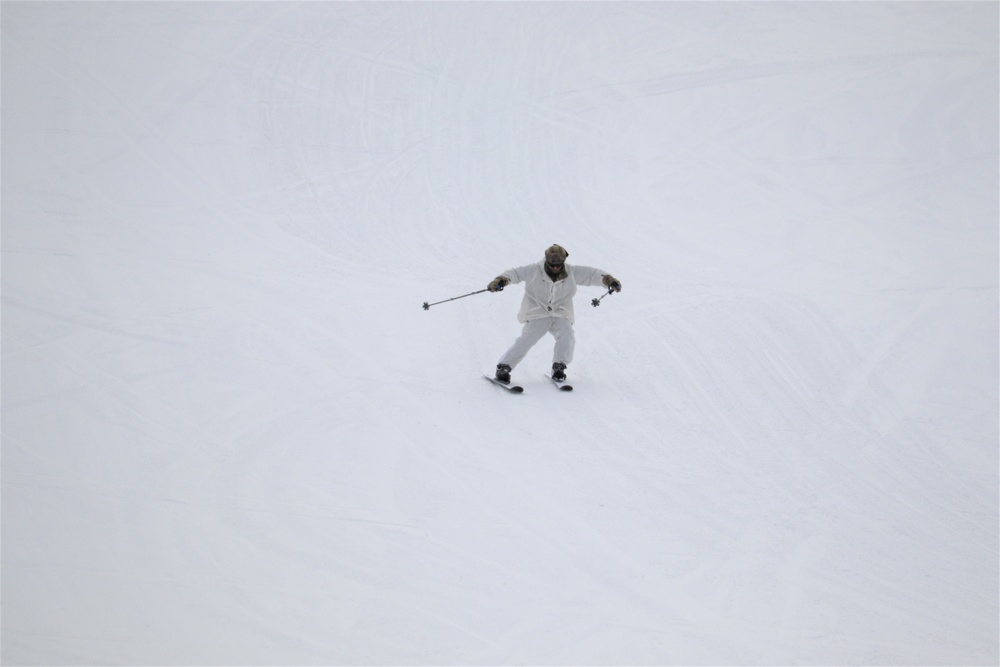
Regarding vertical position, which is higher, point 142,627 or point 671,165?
point 671,165

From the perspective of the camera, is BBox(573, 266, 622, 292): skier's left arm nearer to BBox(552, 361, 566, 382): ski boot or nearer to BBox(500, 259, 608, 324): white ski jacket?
BBox(500, 259, 608, 324): white ski jacket

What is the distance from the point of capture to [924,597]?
5.50 metres

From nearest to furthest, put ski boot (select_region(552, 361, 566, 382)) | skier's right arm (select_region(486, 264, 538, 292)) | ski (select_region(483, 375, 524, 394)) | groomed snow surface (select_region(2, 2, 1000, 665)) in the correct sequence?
groomed snow surface (select_region(2, 2, 1000, 665))
skier's right arm (select_region(486, 264, 538, 292))
ski (select_region(483, 375, 524, 394))
ski boot (select_region(552, 361, 566, 382))

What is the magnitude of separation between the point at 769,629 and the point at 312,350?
16.0 feet

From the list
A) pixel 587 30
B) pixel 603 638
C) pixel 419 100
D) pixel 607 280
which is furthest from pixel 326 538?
pixel 587 30

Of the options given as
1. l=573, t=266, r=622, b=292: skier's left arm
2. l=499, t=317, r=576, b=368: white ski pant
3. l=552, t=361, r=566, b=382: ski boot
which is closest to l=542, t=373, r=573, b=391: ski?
l=552, t=361, r=566, b=382: ski boot

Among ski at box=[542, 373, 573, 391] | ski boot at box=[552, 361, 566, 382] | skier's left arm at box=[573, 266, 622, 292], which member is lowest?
ski at box=[542, 373, 573, 391]

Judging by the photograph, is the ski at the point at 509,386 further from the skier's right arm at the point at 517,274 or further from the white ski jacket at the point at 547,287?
the skier's right arm at the point at 517,274

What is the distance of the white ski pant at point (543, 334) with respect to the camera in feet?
26.3

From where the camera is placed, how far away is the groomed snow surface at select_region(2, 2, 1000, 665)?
215 inches

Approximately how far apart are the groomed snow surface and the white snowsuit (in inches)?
15.5

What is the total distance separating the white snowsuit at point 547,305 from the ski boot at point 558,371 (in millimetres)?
35

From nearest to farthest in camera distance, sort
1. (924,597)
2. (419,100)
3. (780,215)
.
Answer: (924,597) → (780,215) → (419,100)

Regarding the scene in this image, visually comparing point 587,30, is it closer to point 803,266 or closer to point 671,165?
point 671,165
